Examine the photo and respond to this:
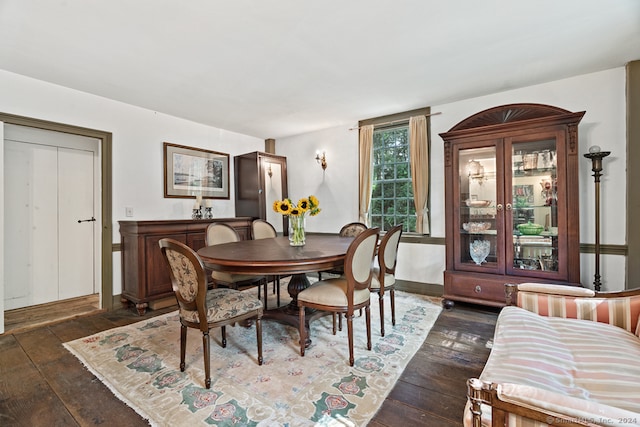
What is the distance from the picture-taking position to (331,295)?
2.13 meters

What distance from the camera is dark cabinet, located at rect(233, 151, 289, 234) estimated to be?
4488 mm

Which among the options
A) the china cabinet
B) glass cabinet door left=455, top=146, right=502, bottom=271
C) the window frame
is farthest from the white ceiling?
glass cabinet door left=455, top=146, right=502, bottom=271

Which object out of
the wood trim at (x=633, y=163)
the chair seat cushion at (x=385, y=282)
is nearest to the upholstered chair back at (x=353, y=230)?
the chair seat cushion at (x=385, y=282)

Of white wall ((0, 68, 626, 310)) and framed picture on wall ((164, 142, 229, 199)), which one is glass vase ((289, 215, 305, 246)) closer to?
white wall ((0, 68, 626, 310))

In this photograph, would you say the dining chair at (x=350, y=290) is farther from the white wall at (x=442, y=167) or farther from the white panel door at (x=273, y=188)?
the white panel door at (x=273, y=188)

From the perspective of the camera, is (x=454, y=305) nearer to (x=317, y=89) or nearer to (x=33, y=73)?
(x=317, y=89)

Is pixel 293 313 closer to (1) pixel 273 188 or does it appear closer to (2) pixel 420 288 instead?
(2) pixel 420 288

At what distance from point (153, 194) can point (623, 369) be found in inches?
173

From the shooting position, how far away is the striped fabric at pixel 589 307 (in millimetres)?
1545

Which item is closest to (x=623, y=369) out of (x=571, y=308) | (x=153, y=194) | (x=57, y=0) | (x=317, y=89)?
(x=571, y=308)

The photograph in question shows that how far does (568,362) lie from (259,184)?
3.97m

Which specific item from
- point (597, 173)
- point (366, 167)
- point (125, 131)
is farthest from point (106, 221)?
point (597, 173)

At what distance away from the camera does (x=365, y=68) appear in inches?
105

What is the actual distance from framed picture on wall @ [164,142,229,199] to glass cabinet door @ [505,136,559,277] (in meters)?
3.93
